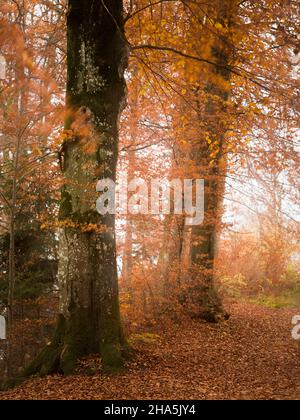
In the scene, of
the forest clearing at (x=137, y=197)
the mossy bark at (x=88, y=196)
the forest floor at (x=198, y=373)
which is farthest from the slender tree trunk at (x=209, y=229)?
the mossy bark at (x=88, y=196)

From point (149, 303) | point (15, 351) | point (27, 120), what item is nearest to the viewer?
point (27, 120)

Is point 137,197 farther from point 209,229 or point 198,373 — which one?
point 198,373

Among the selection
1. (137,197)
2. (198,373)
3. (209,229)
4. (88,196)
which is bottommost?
(198,373)

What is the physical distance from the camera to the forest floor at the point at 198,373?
576cm

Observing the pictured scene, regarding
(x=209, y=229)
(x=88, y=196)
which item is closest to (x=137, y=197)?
(x=209, y=229)

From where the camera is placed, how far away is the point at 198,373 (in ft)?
22.2

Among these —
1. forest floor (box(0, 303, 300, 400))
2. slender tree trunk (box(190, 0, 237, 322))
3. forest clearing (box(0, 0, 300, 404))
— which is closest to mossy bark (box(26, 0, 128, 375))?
forest clearing (box(0, 0, 300, 404))

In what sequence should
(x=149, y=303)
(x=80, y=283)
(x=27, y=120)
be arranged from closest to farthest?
(x=80, y=283), (x=27, y=120), (x=149, y=303)

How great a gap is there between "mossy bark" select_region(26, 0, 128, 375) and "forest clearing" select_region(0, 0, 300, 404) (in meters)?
0.02

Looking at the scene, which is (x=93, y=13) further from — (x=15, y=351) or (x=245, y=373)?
(x=15, y=351)

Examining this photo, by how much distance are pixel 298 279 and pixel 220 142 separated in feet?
31.0

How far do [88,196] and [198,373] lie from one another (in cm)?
329

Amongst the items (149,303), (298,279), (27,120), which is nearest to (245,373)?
(149,303)
